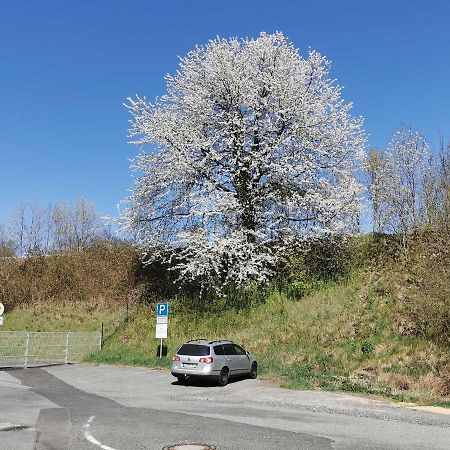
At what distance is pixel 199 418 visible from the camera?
12.3 meters

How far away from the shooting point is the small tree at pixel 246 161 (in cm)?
2948

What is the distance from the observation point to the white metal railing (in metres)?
28.6

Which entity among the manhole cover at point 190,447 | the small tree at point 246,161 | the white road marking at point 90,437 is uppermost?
the small tree at point 246,161

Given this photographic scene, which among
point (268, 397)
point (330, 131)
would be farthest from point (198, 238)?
point (268, 397)

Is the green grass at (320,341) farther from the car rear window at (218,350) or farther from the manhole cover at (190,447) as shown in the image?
the manhole cover at (190,447)

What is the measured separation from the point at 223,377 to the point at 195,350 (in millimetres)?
1515

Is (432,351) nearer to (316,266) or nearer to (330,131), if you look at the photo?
(316,266)

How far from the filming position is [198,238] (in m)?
29.0

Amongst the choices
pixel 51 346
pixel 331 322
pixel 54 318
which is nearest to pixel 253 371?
pixel 331 322

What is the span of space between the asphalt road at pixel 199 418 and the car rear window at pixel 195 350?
4.12ft

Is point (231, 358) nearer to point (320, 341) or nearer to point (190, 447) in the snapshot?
point (320, 341)

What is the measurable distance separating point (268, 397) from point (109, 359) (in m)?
13.2

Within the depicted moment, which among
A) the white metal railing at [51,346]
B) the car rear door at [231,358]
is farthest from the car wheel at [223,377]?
the white metal railing at [51,346]

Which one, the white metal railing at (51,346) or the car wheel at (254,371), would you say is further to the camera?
the white metal railing at (51,346)
